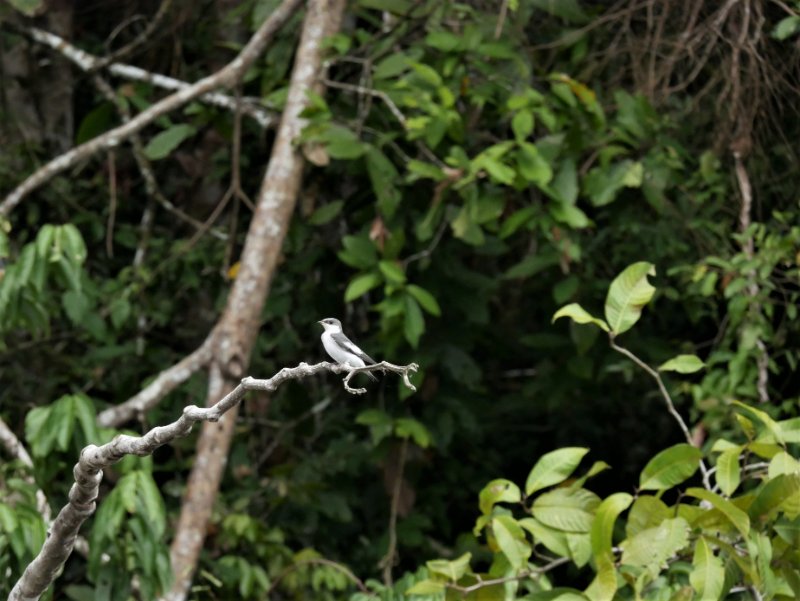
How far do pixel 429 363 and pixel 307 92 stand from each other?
142cm

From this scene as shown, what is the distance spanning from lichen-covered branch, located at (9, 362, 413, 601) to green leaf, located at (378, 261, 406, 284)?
2.63 metres

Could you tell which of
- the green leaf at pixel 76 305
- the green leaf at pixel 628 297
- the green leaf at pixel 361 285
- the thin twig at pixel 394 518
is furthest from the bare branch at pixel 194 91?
the green leaf at pixel 628 297

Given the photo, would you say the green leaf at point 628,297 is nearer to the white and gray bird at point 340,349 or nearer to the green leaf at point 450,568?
the green leaf at point 450,568

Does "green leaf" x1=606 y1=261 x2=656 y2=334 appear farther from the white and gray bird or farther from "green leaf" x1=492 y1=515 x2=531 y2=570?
the white and gray bird

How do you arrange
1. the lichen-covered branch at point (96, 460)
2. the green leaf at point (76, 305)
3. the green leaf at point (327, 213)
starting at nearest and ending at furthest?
the lichen-covered branch at point (96, 460), the green leaf at point (76, 305), the green leaf at point (327, 213)

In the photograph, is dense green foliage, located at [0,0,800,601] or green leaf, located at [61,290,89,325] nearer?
dense green foliage, located at [0,0,800,601]

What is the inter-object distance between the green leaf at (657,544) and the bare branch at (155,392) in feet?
7.55

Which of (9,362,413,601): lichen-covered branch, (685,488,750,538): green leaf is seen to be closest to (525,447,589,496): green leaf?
(685,488,750,538): green leaf

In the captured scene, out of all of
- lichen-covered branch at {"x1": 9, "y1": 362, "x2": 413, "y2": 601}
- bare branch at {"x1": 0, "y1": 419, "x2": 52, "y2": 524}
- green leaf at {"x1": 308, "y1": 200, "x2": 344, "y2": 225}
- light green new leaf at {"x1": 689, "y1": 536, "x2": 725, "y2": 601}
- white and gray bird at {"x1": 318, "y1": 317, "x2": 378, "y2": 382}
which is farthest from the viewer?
green leaf at {"x1": 308, "y1": 200, "x2": 344, "y2": 225}

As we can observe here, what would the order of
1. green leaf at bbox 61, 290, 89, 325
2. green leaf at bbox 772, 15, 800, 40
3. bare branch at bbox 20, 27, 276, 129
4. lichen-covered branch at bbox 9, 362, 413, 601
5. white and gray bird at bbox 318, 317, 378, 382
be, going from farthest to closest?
1. bare branch at bbox 20, 27, 276, 129
2. green leaf at bbox 61, 290, 89, 325
3. green leaf at bbox 772, 15, 800, 40
4. white and gray bird at bbox 318, 317, 378, 382
5. lichen-covered branch at bbox 9, 362, 413, 601

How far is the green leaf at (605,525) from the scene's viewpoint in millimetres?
4234

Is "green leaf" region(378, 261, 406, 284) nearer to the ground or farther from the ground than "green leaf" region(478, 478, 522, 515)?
farther from the ground

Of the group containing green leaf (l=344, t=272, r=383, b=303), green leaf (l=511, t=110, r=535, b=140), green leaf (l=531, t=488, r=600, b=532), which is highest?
green leaf (l=511, t=110, r=535, b=140)

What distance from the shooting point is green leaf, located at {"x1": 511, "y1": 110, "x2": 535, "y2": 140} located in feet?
18.8
